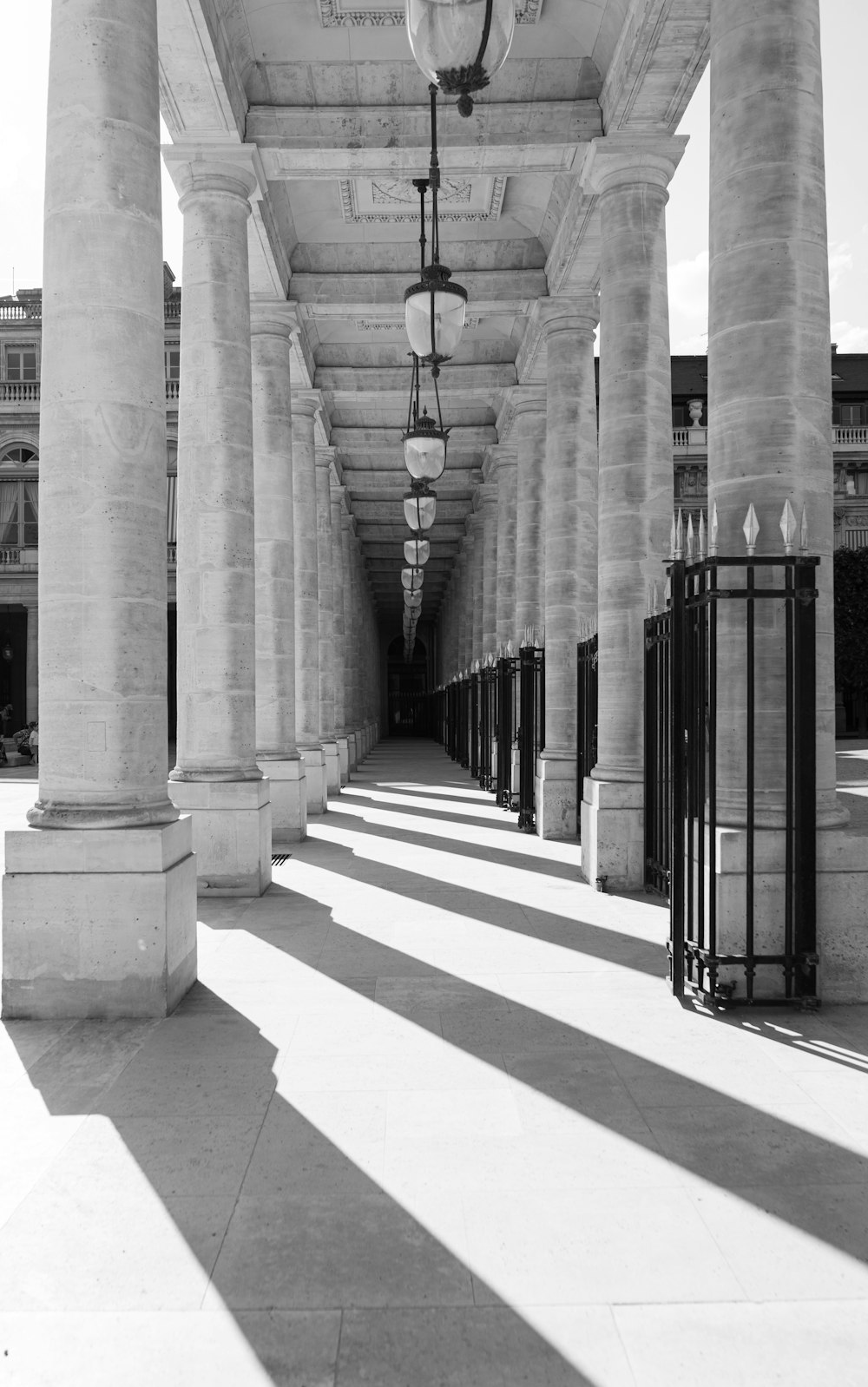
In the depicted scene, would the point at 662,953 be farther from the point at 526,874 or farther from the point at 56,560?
the point at 56,560

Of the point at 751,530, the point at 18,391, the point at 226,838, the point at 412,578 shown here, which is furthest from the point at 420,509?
the point at 18,391

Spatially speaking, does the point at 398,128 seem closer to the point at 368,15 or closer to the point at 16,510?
the point at 368,15

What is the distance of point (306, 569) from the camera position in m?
18.5

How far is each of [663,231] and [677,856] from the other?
7272 mm

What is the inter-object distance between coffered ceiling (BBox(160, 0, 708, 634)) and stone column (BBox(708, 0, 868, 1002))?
292 centimetres

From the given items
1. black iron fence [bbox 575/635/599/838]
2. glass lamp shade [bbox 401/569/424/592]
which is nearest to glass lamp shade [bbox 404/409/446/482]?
black iron fence [bbox 575/635/599/838]

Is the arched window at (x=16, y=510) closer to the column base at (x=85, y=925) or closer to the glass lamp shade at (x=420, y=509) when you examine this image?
the glass lamp shade at (x=420, y=509)

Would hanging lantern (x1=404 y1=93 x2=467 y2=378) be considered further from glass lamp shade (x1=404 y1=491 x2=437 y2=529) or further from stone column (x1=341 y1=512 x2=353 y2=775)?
stone column (x1=341 y1=512 x2=353 y2=775)

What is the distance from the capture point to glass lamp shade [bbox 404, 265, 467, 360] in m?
9.43

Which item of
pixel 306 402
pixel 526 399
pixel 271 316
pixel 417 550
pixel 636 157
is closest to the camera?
pixel 636 157

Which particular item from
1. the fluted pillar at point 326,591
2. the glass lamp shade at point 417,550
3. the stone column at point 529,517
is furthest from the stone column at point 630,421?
the fluted pillar at point 326,591

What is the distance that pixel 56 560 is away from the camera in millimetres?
6027

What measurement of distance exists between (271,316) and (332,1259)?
13.0 m

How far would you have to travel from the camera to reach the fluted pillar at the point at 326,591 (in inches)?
923
